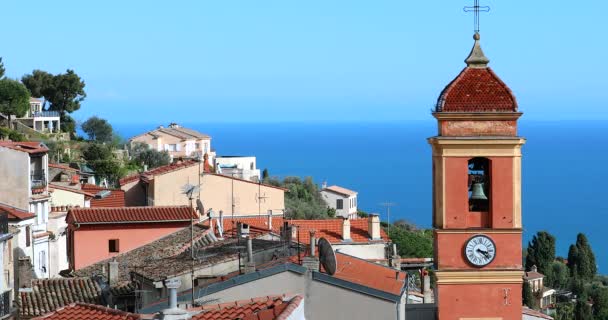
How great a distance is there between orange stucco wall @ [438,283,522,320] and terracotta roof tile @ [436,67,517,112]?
290cm

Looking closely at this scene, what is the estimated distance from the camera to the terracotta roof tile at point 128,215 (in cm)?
3123

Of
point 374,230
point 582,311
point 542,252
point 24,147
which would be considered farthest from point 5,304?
point 542,252

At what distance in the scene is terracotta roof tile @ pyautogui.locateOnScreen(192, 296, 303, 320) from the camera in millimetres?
13367

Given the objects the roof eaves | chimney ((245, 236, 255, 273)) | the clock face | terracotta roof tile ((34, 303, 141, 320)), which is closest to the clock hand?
the clock face

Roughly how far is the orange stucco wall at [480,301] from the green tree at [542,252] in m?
42.3

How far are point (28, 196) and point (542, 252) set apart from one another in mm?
40103

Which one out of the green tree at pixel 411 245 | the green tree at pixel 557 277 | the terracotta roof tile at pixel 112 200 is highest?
the terracotta roof tile at pixel 112 200

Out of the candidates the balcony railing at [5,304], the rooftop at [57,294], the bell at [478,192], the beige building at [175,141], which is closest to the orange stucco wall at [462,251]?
the bell at [478,192]

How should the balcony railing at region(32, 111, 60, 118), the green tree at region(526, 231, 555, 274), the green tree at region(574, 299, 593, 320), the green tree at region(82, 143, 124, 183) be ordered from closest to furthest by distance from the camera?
1. the green tree at region(574, 299, 593, 320)
2. the green tree at region(82, 143, 124, 183)
3. the green tree at region(526, 231, 555, 274)
4. the balcony railing at region(32, 111, 60, 118)

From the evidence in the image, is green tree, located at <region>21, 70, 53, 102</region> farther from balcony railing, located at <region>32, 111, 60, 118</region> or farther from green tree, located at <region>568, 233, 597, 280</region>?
green tree, located at <region>568, 233, 597, 280</region>

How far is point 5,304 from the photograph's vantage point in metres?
20.5

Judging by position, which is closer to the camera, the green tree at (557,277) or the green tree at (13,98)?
the green tree at (557,277)

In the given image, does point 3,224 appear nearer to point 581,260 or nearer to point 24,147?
point 24,147

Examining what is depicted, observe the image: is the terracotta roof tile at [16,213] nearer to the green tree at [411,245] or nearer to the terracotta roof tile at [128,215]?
the terracotta roof tile at [128,215]
